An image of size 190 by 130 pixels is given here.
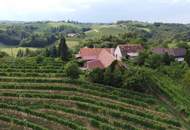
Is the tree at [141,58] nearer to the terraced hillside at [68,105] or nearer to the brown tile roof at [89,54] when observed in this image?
the brown tile roof at [89,54]

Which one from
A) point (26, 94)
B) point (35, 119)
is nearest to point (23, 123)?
point (35, 119)

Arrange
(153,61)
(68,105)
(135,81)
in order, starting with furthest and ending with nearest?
(153,61) → (135,81) → (68,105)

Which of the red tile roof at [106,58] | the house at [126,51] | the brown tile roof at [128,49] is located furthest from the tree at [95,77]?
the brown tile roof at [128,49]


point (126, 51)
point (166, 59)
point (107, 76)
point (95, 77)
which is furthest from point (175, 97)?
point (126, 51)

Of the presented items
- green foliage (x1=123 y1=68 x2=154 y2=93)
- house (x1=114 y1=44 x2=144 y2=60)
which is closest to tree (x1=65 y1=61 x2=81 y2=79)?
Answer: green foliage (x1=123 y1=68 x2=154 y2=93)

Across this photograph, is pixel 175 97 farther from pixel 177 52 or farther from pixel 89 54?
pixel 177 52

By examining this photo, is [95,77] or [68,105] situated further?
[95,77]

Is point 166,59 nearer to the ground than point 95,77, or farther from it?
nearer to the ground

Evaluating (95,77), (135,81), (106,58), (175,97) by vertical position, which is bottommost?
(175,97)
